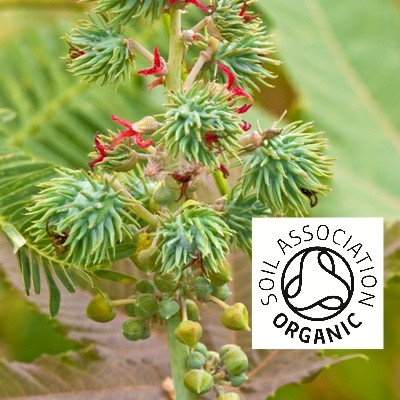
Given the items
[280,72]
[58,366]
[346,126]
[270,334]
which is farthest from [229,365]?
[280,72]

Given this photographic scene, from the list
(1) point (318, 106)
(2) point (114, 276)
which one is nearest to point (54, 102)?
(1) point (318, 106)

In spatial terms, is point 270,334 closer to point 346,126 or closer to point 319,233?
point 319,233

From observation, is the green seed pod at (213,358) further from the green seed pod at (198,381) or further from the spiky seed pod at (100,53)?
the spiky seed pod at (100,53)

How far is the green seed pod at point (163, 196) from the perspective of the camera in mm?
562

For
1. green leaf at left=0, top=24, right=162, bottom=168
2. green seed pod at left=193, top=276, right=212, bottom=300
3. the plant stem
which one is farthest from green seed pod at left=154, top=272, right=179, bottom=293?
green leaf at left=0, top=24, right=162, bottom=168

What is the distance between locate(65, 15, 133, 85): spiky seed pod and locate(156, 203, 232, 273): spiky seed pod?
103mm

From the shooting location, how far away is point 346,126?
1.25 metres

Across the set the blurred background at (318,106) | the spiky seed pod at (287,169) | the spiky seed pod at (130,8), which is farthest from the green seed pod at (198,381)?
the blurred background at (318,106)

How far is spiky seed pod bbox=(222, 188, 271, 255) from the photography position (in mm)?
583

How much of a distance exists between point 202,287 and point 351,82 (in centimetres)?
81

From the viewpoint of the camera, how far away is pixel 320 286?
0.62 m

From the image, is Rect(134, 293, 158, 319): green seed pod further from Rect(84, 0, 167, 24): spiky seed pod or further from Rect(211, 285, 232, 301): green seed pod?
Rect(84, 0, 167, 24): spiky seed pod

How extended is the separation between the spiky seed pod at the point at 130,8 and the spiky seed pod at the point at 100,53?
0.01m

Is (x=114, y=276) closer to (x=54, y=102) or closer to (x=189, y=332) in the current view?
(x=189, y=332)
